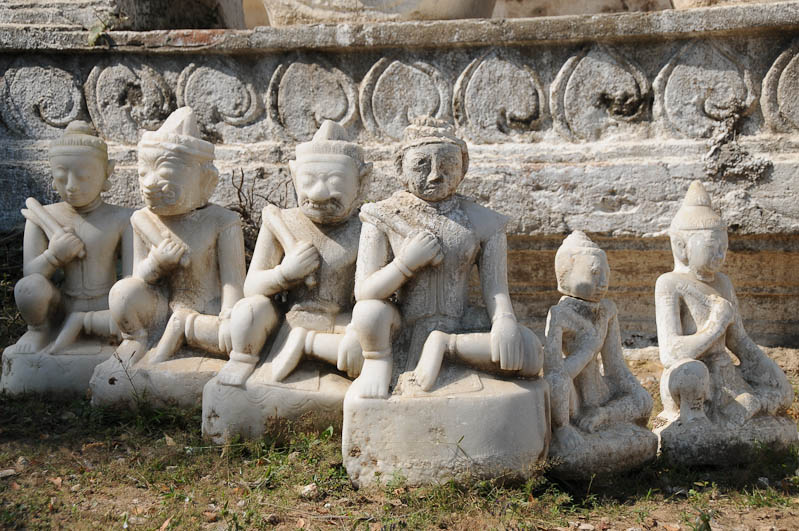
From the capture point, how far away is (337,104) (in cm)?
568

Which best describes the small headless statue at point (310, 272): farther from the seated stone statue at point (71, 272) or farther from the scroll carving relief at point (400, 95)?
the scroll carving relief at point (400, 95)

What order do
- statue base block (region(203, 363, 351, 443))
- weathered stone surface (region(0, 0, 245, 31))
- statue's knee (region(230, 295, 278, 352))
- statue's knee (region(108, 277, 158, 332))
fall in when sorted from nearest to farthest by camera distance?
statue base block (region(203, 363, 351, 443))
statue's knee (region(230, 295, 278, 352))
statue's knee (region(108, 277, 158, 332))
weathered stone surface (region(0, 0, 245, 31))

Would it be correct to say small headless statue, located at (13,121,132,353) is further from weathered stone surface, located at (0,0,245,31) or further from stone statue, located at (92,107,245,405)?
weathered stone surface, located at (0,0,245,31)

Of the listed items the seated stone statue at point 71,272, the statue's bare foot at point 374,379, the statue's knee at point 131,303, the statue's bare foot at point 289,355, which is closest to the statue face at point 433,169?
the statue's bare foot at point 374,379

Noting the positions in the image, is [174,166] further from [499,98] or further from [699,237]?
[699,237]

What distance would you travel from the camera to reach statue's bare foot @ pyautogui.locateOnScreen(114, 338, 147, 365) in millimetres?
4355

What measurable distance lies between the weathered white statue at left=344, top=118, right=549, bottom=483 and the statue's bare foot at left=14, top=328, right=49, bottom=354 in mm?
1962

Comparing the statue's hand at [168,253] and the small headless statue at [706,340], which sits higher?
the statue's hand at [168,253]

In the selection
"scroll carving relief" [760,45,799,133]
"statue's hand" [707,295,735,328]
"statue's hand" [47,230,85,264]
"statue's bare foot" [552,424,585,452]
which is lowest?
"statue's bare foot" [552,424,585,452]

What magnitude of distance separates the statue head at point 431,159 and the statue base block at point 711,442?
1.42 meters

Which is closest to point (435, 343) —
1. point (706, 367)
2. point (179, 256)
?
point (706, 367)

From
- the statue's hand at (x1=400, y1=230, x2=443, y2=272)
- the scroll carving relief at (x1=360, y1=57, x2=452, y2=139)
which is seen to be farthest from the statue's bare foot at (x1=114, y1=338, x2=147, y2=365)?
the scroll carving relief at (x1=360, y1=57, x2=452, y2=139)

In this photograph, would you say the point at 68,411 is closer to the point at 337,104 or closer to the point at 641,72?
the point at 337,104

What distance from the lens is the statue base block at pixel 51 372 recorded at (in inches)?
180
